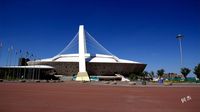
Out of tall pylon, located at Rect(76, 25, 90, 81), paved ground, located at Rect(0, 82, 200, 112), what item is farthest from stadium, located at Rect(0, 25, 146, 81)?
paved ground, located at Rect(0, 82, 200, 112)

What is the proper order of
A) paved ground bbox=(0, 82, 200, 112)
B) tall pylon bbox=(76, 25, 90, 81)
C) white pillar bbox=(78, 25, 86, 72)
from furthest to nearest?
1. white pillar bbox=(78, 25, 86, 72)
2. tall pylon bbox=(76, 25, 90, 81)
3. paved ground bbox=(0, 82, 200, 112)

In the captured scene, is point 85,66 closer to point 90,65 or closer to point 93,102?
point 90,65

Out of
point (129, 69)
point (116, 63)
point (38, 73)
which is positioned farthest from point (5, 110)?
point (129, 69)

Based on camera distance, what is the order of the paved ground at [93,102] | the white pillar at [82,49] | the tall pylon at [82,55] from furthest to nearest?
the white pillar at [82,49]
the tall pylon at [82,55]
the paved ground at [93,102]

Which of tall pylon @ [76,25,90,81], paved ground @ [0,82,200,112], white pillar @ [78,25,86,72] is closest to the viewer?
paved ground @ [0,82,200,112]

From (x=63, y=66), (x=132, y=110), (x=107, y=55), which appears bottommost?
(x=132, y=110)

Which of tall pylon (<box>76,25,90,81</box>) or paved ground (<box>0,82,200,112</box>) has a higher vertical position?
tall pylon (<box>76,25,90,81</box>)

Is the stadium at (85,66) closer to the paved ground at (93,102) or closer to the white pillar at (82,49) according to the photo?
the white pillar at (82,49)

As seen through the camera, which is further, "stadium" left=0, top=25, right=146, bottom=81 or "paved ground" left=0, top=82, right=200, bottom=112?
"stadium" left=0, top=25, right=146, bottom=81

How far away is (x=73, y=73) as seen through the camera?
74688 mm

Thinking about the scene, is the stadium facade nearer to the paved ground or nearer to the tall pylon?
the tall pylon

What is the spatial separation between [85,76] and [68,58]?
2235 centimetres

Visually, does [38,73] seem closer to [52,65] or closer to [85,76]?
[52,65]

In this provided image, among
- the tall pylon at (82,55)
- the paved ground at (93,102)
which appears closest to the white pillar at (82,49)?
the tall pylon at (82,55)
